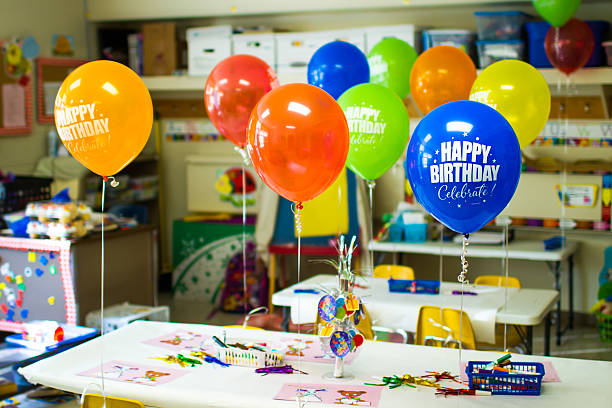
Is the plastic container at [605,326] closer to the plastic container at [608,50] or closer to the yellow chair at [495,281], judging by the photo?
the yellow chair at [495,281]

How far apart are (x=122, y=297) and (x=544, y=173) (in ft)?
11.1

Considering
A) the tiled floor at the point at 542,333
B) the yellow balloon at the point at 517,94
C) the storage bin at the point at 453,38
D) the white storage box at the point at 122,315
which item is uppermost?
the storage bin at the point at 453,38

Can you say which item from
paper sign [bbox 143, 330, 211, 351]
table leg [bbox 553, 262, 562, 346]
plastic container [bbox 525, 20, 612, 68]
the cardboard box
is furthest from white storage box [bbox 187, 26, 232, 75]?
paper sign [bbox 143, 330, 211, 351]

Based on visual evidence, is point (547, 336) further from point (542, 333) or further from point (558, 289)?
point (542, 333)

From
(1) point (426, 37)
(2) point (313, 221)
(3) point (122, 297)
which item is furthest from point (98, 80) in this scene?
(1) point (426, 37)

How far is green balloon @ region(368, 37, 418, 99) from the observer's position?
4496 mm

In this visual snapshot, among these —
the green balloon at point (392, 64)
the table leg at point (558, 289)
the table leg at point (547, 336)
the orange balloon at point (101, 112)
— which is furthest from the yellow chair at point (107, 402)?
the table leg at point (558, 289)

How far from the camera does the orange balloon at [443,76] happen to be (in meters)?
4.00

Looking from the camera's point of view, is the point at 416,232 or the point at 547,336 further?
the point at 416,232

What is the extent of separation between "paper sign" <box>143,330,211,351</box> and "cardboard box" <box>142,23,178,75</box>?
377 cm

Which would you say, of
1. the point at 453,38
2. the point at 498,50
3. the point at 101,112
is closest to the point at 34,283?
the point at 101,112

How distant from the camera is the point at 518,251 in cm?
536

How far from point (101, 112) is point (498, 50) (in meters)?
3.57

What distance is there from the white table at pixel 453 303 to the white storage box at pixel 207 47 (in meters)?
→ 2.76
